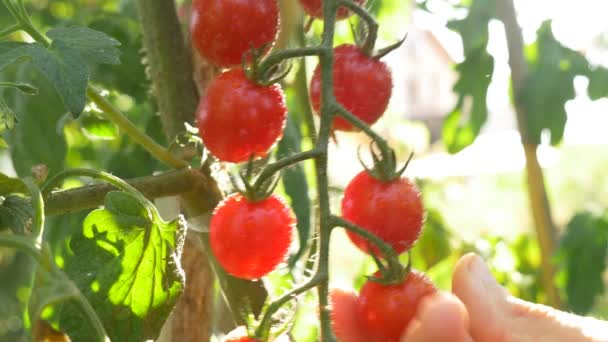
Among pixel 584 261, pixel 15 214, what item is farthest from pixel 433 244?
pixel 15 214

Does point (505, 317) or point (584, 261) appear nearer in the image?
point (505, 317)

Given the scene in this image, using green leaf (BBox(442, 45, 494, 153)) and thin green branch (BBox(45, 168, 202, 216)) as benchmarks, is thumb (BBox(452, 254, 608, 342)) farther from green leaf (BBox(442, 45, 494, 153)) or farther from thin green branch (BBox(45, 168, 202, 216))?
green leaf (BBox(442, 45, 494, 153))

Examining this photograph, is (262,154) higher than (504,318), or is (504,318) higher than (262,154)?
(262,154)

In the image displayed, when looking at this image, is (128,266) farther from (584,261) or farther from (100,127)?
(584,261)

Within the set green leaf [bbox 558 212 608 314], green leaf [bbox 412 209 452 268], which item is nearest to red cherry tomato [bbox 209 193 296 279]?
green leaf [bbox 558 212 608 314]

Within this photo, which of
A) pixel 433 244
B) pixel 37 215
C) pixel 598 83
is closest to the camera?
pixel 37 215

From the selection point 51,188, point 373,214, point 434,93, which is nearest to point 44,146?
point 51,188
